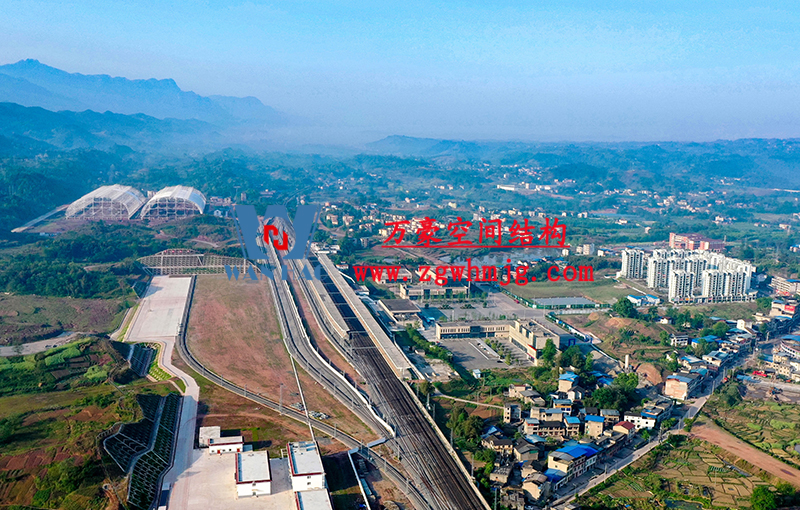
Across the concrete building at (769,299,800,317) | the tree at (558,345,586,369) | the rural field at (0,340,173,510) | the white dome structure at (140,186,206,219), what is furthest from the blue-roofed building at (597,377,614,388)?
the white dome structure at (140,186,206,219)

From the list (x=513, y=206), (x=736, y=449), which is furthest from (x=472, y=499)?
(x=513, y=206)

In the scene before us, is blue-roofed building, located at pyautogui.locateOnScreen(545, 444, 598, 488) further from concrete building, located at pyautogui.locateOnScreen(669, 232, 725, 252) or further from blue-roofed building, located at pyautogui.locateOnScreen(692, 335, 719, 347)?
concrete building, located at pyautogui.locateOnScreen(669, 232, 725, 252)

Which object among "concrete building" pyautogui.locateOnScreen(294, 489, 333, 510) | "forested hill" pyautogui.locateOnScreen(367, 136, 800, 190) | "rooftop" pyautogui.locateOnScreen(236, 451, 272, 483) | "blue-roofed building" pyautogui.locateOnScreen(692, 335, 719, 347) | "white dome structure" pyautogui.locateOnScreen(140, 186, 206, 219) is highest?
"forested hill" pyautogui.locateOnScreen(367, 136, 800, 190)

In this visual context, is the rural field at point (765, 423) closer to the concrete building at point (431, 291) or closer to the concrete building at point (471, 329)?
the concrete building at point (471, 329)

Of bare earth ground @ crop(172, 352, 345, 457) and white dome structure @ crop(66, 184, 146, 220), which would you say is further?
white dome structure @ crop(66, 184, 146, 220)

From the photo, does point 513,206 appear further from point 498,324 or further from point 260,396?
point 260,396
